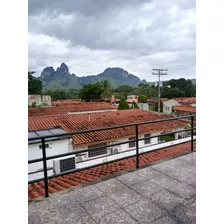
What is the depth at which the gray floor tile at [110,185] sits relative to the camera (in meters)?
2.20

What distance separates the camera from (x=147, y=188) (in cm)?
222

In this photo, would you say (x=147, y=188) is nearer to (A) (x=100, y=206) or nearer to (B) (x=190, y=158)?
(A) (x=100, y=206)

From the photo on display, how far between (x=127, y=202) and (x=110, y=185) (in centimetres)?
40

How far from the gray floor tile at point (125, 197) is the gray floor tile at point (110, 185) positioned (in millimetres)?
74

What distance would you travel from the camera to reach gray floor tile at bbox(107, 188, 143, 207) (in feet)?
6.33

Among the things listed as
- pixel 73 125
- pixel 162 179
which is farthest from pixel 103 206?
pixel 73 125

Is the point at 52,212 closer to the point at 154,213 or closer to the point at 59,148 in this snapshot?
the point at 154,213

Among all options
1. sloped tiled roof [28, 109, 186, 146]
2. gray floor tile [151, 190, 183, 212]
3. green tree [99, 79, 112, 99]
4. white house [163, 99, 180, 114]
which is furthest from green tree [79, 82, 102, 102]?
gray floor tile [151, 190, 183, 212]

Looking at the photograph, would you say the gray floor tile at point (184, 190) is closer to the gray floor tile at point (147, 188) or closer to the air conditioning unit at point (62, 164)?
the gray floor tile at point (147, 188)

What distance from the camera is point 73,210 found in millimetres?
1805

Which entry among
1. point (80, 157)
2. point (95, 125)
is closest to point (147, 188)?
point (80, 157)

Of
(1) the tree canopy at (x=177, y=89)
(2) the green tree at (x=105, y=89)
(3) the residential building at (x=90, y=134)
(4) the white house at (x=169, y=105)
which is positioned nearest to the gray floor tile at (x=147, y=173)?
(3) the residential building at (x=90, y=134)
